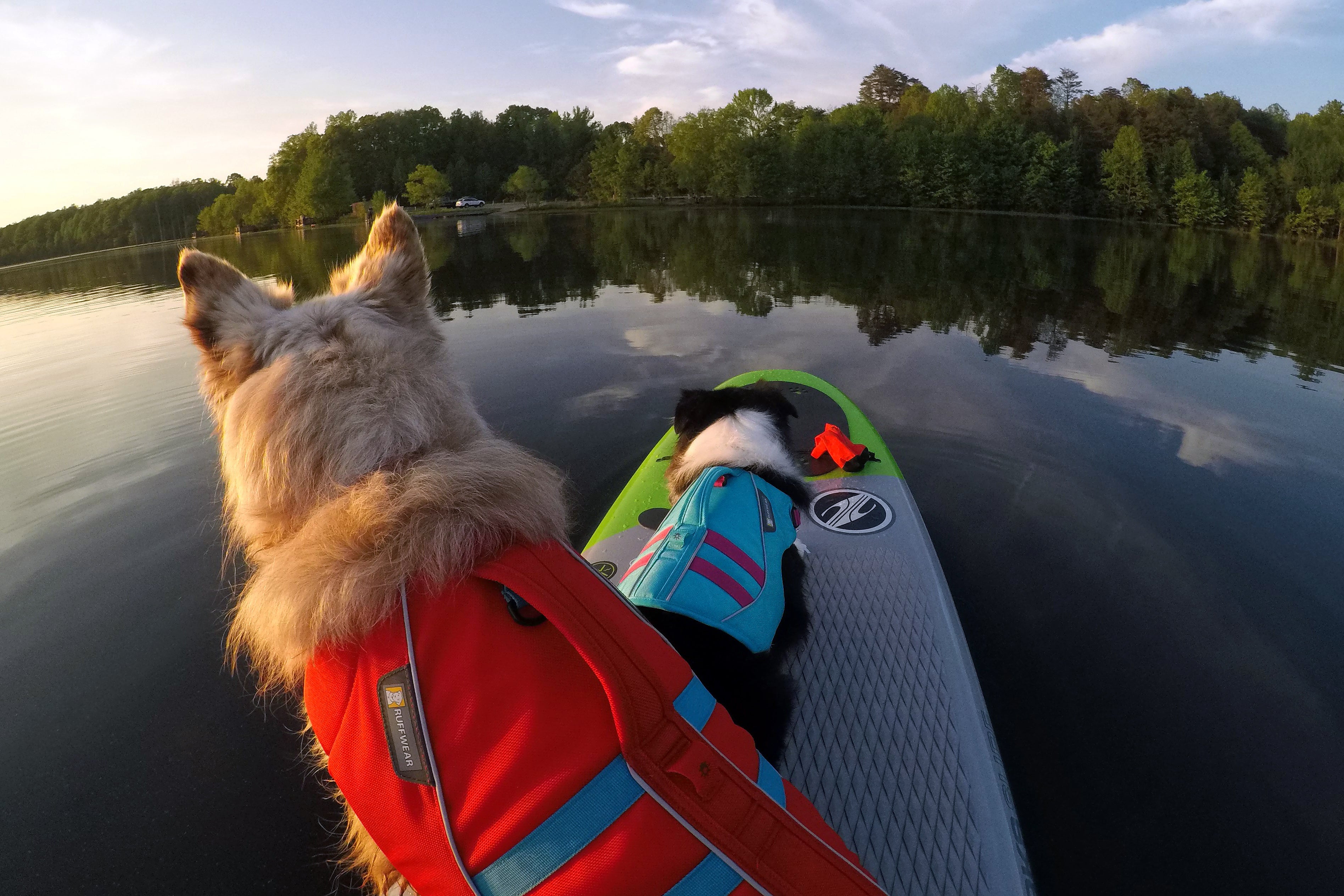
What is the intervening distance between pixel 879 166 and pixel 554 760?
76.6 meters

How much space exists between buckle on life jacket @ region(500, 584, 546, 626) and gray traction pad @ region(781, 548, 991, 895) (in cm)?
166

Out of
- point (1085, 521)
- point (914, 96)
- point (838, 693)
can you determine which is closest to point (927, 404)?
point (1085, 521)

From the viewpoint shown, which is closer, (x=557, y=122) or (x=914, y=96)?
(x=914, y=96)

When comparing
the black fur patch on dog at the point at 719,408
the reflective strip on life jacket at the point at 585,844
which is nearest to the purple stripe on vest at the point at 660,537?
the black fur patch on dog at the point at 719,408

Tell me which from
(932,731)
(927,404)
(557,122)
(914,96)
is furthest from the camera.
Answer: (557,122)

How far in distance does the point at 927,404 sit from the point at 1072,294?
1043 cm

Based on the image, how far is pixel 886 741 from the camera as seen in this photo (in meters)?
2.68

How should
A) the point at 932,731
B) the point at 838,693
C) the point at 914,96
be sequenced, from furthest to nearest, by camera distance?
the point at 914,96 → the point at 838,693 → the point at 932,731

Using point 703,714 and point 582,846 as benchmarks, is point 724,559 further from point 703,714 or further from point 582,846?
point 582,846

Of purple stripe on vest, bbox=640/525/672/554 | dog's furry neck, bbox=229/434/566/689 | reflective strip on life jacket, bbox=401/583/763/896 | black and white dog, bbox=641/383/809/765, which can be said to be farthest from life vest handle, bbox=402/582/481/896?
purple stripe on vest, bbox=640/525/672/554

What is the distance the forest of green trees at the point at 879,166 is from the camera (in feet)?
163

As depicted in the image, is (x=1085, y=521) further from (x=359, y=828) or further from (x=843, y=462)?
(x=359, y=828)

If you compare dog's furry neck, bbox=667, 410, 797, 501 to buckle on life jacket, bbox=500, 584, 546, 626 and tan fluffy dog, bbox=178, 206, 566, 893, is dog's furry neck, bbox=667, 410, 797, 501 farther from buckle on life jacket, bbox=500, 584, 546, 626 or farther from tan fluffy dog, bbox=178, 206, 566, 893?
buckle on life jacket, bbox=500, 584, 546, 626

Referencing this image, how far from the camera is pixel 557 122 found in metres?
100
